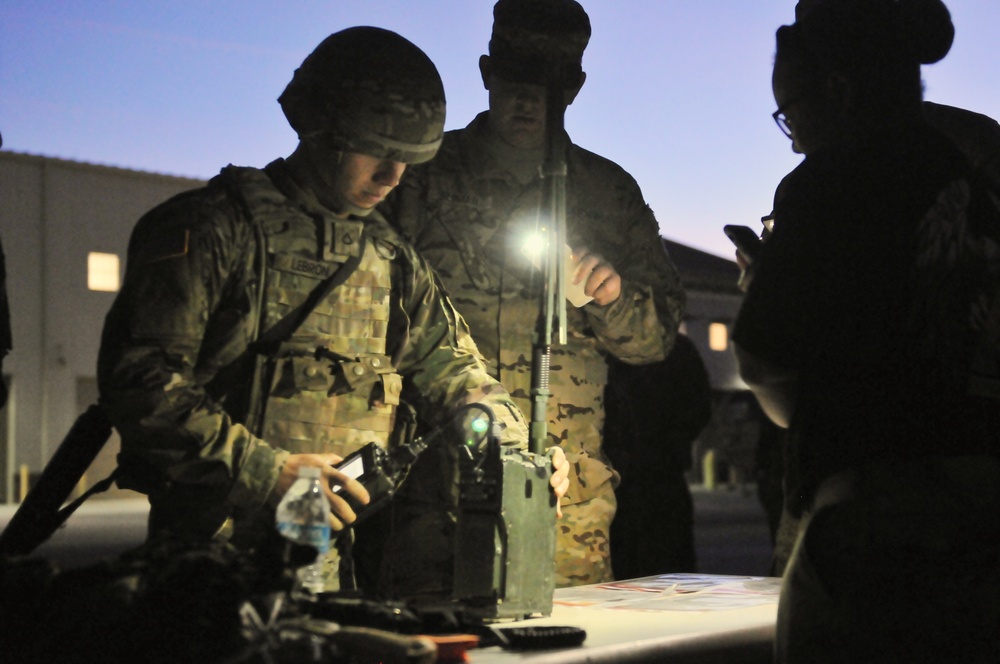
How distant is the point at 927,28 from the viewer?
2729mm

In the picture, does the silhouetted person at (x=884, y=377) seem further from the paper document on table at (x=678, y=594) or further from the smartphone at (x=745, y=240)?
the smartphone at (x=745, y=240)

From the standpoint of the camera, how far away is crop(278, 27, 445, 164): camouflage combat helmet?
3559 millimetres

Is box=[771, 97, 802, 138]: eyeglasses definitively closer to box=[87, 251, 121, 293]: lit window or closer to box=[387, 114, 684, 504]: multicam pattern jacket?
box=[387, 114, 684, 504]: multicam pattern jacket

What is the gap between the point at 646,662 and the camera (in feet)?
9.11

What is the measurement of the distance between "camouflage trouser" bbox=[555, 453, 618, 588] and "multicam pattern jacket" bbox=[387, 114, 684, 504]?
0.01 metres

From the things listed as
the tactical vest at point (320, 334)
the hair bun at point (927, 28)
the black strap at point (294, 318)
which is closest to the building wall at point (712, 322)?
the tactical vest at point (320, 334)

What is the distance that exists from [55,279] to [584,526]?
25.3 metres

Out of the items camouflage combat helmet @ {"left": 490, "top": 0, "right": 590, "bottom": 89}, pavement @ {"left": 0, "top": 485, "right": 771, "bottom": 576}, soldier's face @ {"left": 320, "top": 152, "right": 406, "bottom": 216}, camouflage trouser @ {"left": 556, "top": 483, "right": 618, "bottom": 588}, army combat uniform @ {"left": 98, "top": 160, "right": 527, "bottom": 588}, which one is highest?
camouflage combat helmet @ {"left": 490, "top": 0, "right": 590, "bottom": 89}

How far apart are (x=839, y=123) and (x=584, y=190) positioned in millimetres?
2182

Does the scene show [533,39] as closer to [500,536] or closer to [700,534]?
[500,536]

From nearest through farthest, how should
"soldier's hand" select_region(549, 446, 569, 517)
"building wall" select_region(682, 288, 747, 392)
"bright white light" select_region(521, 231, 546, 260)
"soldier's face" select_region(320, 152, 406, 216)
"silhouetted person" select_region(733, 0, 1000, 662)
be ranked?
"silhouetted person" select_region(733, 0, 1000, 662)
"soldier's hand" select_region(549, 446, 569, 517)
"soldier's face" select_region(320, 152, 406, 216)
"bright white light" select_region(521, 231, 546, 260)
"building wall" select_region(682, 288, 747, 392)

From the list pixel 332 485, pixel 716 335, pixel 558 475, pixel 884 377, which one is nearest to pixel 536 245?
pixel 558 475

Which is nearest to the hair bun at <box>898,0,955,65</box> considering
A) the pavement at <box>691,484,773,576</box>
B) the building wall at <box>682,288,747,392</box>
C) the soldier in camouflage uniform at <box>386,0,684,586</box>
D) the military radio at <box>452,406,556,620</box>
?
the military radio at <box>452,406,556,620</box>

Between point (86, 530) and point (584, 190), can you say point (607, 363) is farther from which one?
point (86, 530)
